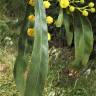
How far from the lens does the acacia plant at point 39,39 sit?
1.33m

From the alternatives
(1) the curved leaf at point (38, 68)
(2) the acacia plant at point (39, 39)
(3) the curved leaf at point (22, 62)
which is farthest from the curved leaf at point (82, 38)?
(1) the curved leaf at point (38, 68)

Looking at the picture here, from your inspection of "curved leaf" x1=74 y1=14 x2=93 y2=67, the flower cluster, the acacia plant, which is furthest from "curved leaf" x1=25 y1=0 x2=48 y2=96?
"curved leaf" x1=74 y1=14 x2=93 y2=67

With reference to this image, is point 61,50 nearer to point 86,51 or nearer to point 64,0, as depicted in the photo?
point 86,51

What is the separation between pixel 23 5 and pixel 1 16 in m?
0.22

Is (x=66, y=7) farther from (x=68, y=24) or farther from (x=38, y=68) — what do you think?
(x=38, y=68)

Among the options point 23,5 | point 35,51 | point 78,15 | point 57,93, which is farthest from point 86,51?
point 23,5

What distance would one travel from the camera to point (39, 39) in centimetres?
135

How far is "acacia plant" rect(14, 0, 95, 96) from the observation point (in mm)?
1333

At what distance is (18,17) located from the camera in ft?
8.31

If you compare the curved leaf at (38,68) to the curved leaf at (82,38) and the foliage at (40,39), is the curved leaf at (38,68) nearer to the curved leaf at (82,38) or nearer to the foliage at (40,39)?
the foliage at (40,39)

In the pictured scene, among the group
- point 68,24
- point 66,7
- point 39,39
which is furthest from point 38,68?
point 68,24

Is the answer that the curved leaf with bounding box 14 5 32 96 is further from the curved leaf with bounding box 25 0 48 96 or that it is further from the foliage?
the curved leaf with bounding box 25 0 48 96

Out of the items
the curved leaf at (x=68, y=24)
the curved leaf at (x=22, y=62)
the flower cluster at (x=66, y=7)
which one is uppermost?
the flower cluster at (x=66, y=7)

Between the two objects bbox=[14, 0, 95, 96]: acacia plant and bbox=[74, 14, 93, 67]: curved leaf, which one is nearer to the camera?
bbox=[14, 0, 95, 96]: acacia plant
